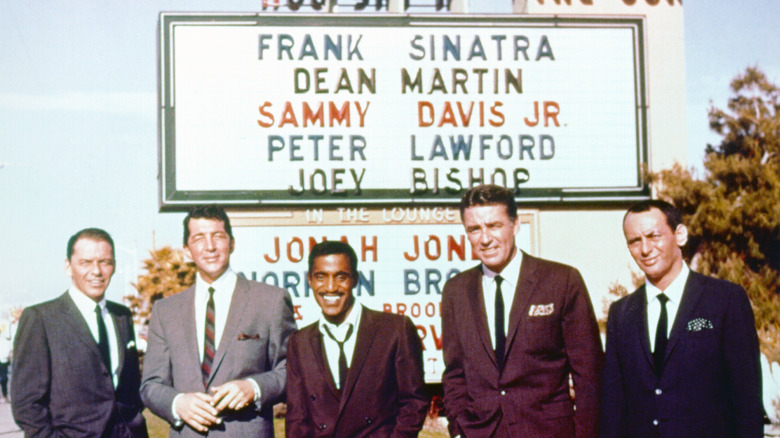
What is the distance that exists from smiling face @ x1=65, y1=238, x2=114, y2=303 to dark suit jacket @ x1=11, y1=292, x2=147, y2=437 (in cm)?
12

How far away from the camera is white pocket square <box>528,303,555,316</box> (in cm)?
434

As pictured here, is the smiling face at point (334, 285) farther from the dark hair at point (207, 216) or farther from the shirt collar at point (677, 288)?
the shirt collar at point (677, 288)

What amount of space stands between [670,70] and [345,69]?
159 inches

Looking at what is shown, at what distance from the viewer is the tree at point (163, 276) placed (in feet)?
63.1

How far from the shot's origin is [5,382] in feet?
59.4

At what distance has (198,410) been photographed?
172 inches

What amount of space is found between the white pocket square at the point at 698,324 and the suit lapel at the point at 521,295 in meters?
0.75

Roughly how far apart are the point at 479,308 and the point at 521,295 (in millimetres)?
229

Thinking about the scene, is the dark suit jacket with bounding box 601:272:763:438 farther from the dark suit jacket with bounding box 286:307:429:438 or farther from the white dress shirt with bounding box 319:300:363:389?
the white dress shirt with bounding box 319:300:363:389

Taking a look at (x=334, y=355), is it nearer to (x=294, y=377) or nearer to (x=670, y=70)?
(x=294, y=377)

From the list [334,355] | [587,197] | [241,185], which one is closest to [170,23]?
[241,185]

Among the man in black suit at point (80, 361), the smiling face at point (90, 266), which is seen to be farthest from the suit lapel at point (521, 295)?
the smiling face at point (90, 266)

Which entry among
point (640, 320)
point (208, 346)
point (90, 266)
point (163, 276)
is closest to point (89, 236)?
point (90, 266)

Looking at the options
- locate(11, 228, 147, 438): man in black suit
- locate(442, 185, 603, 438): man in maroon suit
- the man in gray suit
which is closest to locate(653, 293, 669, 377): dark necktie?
locate(442, 185, 603, 438): man in maroon suit
